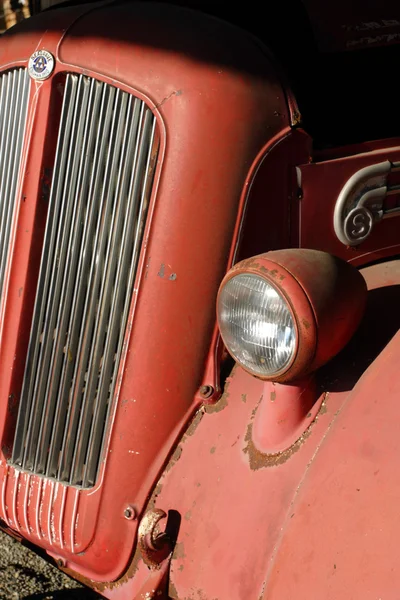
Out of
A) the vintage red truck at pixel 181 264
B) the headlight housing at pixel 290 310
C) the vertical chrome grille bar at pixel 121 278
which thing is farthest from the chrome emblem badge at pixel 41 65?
the headlight housing at pixel 290 310

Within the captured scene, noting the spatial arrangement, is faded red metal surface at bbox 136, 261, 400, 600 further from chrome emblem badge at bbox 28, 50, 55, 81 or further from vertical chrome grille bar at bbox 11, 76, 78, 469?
chrome emblem badge at bbox 28, 50, 55, 81

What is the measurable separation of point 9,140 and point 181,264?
2.35ft

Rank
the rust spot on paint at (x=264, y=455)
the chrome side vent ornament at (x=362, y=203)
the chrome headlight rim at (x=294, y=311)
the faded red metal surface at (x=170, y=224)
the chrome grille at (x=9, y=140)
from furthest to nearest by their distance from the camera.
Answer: the chrome grille at (x=9, y=140) → the chrome side vent ornament at (x=362, y=203) → the faded red metal surface at (x=170, y=224) → the rust spot on paint at (x=264, y=455) → the chrome headlight rim at (x=294, y=311)

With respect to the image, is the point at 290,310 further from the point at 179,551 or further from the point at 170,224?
the point at 179,551

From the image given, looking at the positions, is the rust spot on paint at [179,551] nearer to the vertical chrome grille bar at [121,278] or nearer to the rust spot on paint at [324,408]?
the vertical chrome grille bar at [121,278]

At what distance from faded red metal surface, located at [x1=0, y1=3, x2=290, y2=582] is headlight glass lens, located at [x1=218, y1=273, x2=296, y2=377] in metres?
0.33

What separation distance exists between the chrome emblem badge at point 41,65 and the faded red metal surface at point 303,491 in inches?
40.6

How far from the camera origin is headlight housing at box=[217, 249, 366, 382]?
1724 millimetres

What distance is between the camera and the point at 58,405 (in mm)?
2312

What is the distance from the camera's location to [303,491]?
1.75 m

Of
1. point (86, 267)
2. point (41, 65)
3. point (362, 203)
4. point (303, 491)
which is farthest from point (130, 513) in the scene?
point (41, 65)

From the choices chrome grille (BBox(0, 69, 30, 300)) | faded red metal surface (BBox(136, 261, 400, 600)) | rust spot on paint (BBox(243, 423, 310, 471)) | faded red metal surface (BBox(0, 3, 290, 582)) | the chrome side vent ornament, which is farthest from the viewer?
chrome grille (BBox(0, 69, 30, 300))

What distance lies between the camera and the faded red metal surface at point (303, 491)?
61.6 inches

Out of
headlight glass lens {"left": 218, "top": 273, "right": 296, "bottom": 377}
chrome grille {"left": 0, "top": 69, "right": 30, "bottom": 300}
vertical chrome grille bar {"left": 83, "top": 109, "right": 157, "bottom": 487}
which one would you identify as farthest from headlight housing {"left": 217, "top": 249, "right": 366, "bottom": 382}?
chrome grille {"left": 0, "top": 69, "right": 30, "bottom": 300}
